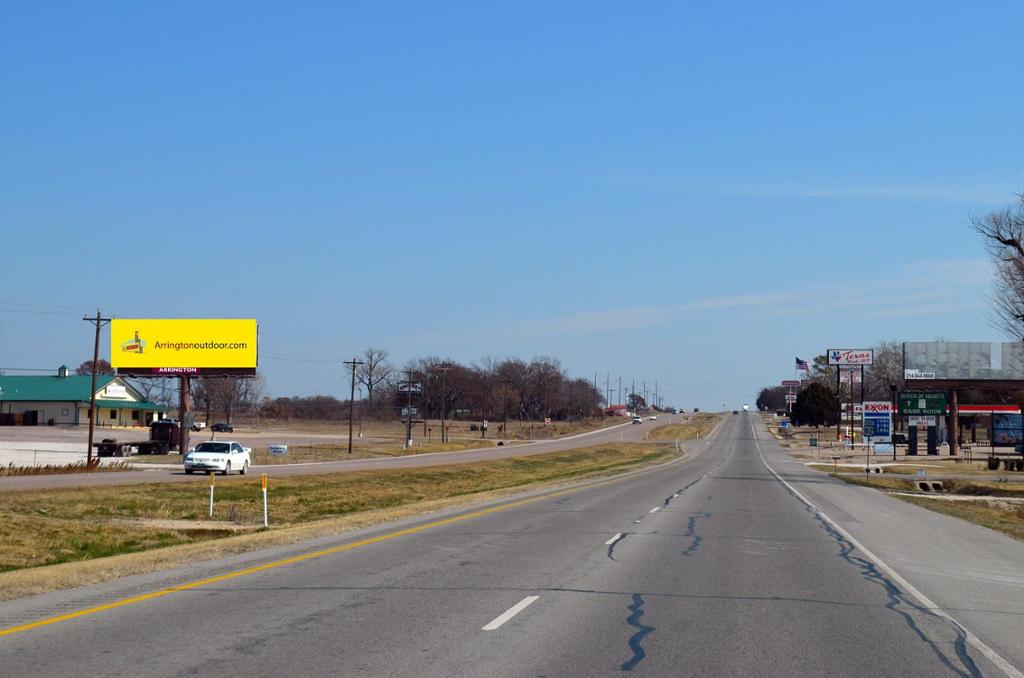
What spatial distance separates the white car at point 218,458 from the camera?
163 ft

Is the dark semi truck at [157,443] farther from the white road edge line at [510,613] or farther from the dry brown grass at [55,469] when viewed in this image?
the white road edge line at [510,613]

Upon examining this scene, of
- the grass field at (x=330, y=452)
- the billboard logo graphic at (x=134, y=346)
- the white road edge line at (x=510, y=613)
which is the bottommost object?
the grass field at (x=330, y=452)

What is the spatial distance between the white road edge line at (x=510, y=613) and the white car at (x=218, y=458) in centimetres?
3941

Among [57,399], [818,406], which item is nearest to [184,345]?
[57,399]

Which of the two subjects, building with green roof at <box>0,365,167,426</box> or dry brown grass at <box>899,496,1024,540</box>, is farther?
building with green roof at <box>0,365,167,426</box>

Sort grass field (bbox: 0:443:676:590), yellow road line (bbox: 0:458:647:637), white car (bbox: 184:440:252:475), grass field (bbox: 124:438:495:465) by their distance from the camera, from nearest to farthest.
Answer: yellow road line (bbox: 0:458:647:637) → grass field (bbox: 0:443:676:590) → white car (bbox: 184:440:252:475) → grass field (bbox: 124:438:495:465)

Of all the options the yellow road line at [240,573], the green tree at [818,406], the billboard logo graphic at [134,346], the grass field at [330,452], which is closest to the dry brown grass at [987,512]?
the yellow road line at [240,573]

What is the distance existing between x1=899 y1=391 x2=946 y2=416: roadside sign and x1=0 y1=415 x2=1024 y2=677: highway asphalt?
243ft

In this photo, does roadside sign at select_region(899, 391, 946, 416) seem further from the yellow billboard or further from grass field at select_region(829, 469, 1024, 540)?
the yellow billboard

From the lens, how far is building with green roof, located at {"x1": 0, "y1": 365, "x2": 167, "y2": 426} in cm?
12088

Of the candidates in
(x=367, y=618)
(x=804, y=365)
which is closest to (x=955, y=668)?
(x=367, y=618)

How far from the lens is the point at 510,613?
11.1m

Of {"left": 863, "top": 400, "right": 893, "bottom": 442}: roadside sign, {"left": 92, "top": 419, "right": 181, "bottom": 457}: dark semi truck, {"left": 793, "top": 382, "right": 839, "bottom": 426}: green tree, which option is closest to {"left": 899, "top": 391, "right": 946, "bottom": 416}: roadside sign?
{"left": 863, "top": 400, "right": 893, "bottom": 442}: roadside sign

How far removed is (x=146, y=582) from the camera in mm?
13406
